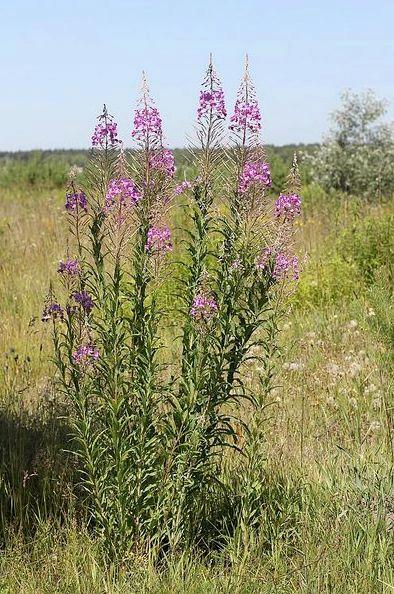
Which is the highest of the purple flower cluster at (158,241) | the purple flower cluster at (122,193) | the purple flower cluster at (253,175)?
the purple flower cluster at (253,175)

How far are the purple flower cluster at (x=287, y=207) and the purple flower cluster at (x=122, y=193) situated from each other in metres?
0.64

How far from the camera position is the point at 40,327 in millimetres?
7902

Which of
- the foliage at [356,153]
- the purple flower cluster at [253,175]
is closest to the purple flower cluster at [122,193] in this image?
the purple flower cluster at [253,175]

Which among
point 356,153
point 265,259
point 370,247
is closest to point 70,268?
point 265,259

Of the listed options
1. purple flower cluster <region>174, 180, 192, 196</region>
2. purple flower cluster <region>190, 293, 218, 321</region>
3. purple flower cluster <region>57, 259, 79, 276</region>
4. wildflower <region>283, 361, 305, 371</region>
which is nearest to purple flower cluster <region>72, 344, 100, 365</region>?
purple flower cluster <region>57, 259, 79, 276</region>

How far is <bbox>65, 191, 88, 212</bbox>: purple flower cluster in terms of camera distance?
3635mm

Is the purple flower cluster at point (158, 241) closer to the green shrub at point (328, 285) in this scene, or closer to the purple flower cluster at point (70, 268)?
the purple flower cluster at point (70, 268)

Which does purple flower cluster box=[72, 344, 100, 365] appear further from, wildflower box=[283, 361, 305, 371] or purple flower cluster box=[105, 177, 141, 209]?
wildflower box=[283, 361, 305, 371]

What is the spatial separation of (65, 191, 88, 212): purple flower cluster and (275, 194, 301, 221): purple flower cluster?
33.8 inches

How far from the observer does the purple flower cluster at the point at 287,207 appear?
12.1 ft

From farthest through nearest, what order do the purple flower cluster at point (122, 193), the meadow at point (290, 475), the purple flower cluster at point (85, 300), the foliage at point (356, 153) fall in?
1. the foliage at point (356, 153)
2. the purple flower cluster at point (85, 300)
3. the meadow at point (290, 475)
4. the purple flower cluster at point (122, 193)

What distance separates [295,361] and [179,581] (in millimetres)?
3438

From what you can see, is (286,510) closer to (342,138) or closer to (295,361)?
(295,361)

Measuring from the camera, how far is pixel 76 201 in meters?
3.64
